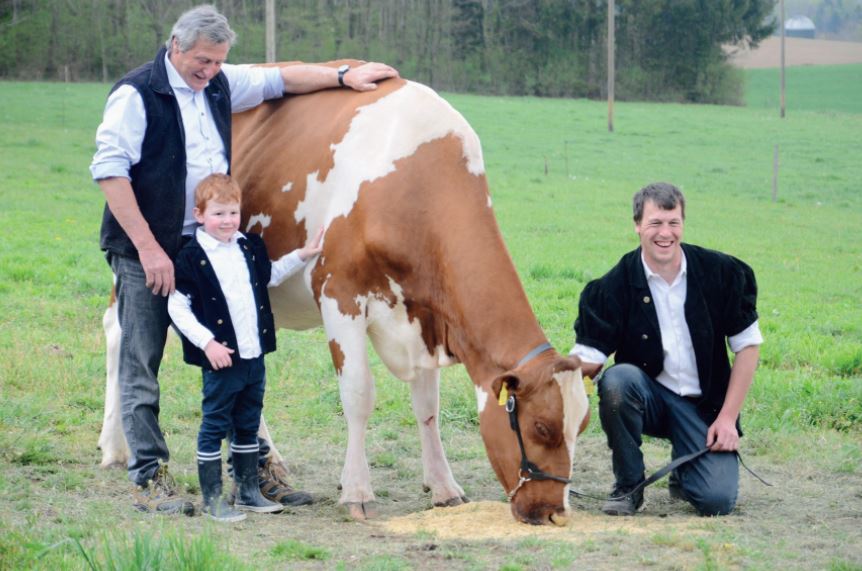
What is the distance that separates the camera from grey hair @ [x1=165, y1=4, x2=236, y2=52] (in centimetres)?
593

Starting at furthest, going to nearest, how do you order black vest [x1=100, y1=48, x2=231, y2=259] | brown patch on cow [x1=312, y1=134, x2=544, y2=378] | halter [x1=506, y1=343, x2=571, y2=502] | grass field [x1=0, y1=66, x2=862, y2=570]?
1. black vest [x1=100, y1=48, x2=231, y2=259]
2. brown patch on cow [x1=312, y1=134, x2=544, y2=378]
3. halter [x1=506, y1=343, x2=571, y2=502]
4. grass field [x1=0, y1=66, x2=862, y2=570]

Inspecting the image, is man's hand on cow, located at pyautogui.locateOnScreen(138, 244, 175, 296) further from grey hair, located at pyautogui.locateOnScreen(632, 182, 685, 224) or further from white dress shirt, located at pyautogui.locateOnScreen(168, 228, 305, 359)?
grey hair, located at pyautogui.locateOnScreen(632, 182, 685, 224)

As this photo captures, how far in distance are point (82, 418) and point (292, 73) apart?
2.82 metres

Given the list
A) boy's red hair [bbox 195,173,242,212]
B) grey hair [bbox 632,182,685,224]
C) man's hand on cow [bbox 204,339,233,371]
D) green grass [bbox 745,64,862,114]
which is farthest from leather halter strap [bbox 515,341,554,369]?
green grass [bbox 745,64,862,114]

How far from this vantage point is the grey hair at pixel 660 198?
6.12 meters

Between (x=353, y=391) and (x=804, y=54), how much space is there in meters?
86.6

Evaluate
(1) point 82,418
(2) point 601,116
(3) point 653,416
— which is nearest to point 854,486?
(3) point 653,416

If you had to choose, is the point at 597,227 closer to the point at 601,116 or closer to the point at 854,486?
the point at 854,486

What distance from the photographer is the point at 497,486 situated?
274 inches

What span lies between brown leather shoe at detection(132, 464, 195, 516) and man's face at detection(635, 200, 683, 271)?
2801 millimetres

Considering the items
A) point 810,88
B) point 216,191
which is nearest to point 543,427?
point 216,191

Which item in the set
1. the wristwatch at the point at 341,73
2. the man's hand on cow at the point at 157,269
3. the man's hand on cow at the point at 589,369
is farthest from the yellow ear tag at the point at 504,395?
the wristwatch at the point at 341,73

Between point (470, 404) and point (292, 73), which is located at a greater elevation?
point (292, 73)

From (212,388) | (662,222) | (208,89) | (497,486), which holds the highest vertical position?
(208,89)
